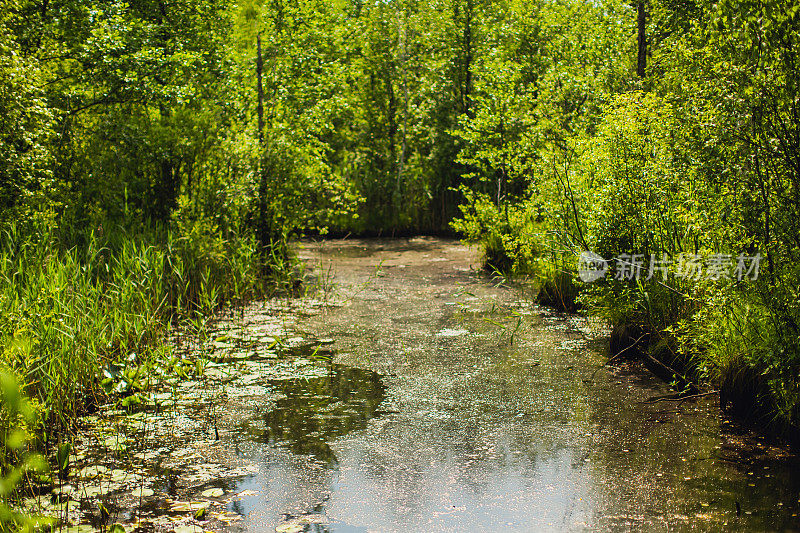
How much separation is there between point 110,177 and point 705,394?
24.2 ft

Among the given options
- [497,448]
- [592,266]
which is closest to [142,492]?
[497,448]

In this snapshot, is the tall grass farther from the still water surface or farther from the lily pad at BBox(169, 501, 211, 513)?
the still water surface

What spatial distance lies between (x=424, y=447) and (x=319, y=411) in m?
1.07

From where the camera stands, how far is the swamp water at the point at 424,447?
3826 millimetres

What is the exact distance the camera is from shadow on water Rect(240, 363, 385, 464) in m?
4.94

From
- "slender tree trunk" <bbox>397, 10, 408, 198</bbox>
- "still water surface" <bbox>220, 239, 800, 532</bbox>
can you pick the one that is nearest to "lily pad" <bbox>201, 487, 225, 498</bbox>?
"still water surface" <bbox>220, 239, 800, 532</bbox>

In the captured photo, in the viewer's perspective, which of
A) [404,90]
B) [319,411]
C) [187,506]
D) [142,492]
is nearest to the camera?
[187,506]

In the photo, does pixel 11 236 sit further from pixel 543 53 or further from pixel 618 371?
pixel 543 53

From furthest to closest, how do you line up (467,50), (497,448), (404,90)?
(404,90)
(467,50)
(497,448)

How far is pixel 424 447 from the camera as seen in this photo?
188 inches

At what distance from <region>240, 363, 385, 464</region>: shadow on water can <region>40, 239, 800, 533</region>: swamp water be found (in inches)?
0.8

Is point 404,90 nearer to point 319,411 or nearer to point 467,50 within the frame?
point 467,50

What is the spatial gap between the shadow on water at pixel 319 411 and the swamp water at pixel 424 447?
0.02 meters

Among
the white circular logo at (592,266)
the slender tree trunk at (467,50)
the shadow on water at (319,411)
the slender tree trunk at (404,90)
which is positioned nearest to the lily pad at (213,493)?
the shadow on water at (319,411)
